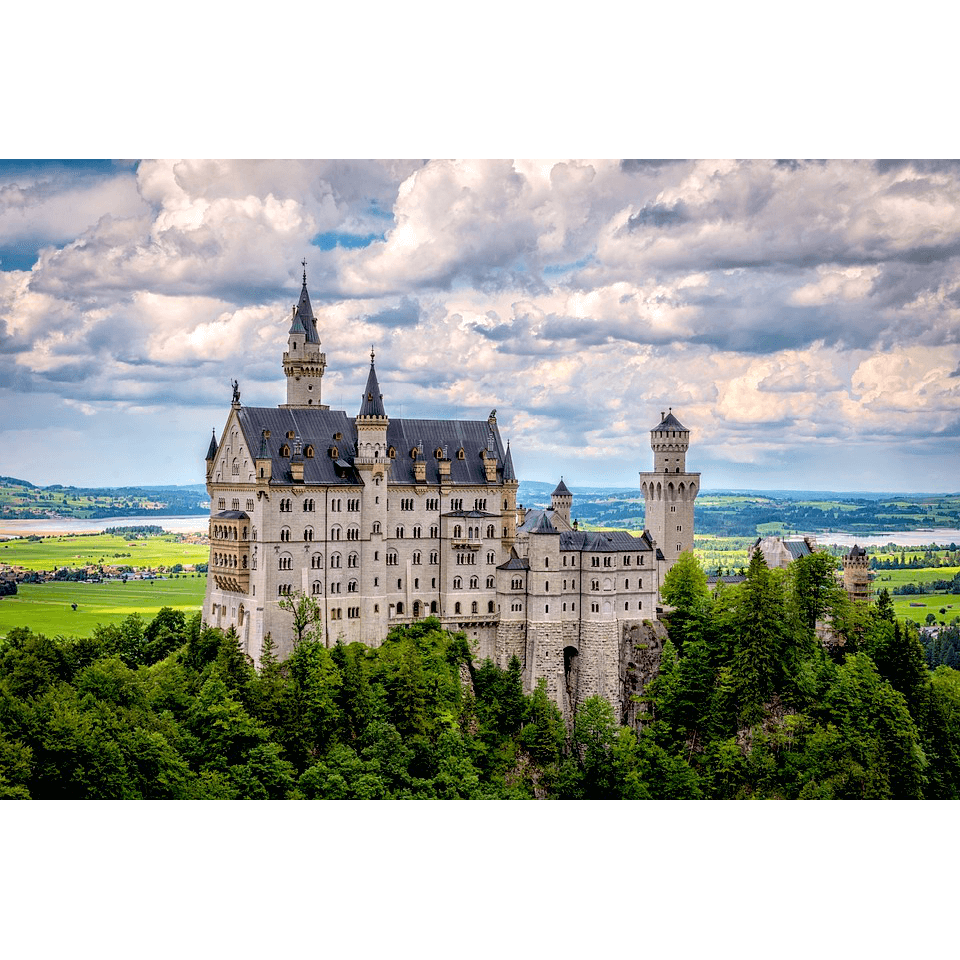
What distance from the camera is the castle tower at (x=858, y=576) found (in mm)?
37594

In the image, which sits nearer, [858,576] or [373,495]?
[373,495]

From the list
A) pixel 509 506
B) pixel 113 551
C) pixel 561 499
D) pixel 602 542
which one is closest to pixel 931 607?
pixel 602 542

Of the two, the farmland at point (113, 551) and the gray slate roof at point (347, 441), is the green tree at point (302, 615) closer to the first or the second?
the gray slate roof at point (347, 441)

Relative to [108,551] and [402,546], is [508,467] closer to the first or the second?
[402,546]

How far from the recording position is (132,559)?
1415 inches

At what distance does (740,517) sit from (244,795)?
19377 mm

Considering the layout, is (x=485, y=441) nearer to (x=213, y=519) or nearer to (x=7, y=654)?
(x=213, y=519)

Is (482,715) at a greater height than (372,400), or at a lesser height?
lesser

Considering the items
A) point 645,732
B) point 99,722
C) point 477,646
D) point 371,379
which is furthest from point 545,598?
point 99,722

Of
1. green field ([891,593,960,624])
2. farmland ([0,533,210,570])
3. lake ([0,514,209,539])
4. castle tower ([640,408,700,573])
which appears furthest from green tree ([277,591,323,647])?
green field ([891,593,960,624])

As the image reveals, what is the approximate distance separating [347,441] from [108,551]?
27.4 feet

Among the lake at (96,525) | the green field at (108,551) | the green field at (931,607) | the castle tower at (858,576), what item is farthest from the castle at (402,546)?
the green field at (931,607)

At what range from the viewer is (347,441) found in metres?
33.1

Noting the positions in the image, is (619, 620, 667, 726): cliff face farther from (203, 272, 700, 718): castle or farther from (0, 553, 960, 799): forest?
(0, 553, 960, 799): forest
